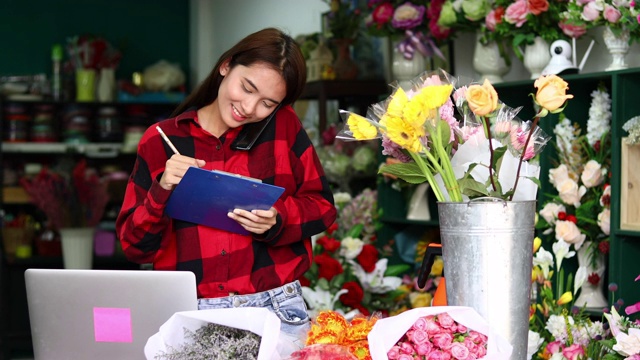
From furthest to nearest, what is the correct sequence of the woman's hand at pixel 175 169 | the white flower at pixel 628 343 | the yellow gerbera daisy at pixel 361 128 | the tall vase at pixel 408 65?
the tall vase at pixel 408 65
the white flower at pixel 628 343
the woman's hand at pixel 175 169
the yellow gerbera daisy at pixel 361 128

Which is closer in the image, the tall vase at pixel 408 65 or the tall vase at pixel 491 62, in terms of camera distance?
the tall vase at pixel 491 62

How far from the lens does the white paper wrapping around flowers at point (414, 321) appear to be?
61.9 inches

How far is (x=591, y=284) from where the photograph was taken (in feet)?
10.4

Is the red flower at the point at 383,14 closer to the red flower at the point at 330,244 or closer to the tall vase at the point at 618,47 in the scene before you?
the red flower at the point at 330,244

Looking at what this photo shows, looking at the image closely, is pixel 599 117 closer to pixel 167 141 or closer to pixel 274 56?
pixel 274 56

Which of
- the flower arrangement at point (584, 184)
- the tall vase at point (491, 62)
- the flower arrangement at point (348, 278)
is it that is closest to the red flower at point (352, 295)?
the flower arrangement at point (348, 278)

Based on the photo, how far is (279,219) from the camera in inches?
81.3

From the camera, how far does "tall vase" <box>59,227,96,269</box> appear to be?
6184 millimetres

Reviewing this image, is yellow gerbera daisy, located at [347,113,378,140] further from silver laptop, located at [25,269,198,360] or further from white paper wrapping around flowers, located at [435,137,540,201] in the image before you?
silver laptop, located at [25,269,198,360]

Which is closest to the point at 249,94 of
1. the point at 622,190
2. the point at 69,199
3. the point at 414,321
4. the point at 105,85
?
the point at 414,321

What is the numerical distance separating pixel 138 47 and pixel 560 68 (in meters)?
5.28

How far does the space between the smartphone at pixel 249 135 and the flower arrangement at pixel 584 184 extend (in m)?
1.27

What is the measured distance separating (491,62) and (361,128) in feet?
6.87

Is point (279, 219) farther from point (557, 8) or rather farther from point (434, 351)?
point (557, 8)
